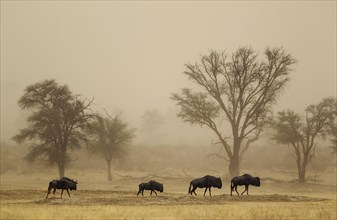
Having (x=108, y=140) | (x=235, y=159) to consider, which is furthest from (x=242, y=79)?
(x=108, y=140)

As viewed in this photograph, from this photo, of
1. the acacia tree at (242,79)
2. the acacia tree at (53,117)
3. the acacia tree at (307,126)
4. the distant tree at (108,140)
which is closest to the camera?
the acacia tree at (53,117)

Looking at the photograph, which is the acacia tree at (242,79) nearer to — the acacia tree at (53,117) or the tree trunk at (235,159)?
the tree trunk at (235,159)

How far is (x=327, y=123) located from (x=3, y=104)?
179 m

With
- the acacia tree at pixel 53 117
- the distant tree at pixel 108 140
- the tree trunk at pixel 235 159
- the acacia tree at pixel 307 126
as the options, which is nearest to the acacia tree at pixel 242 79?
the tree trunk at pixel 235 159

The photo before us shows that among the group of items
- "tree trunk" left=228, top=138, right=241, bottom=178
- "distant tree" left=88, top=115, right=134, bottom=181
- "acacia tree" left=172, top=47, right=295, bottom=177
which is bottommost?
"tree trunk" left=228, top=138, right=241, bottom=178

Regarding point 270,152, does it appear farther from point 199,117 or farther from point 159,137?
point 159,137

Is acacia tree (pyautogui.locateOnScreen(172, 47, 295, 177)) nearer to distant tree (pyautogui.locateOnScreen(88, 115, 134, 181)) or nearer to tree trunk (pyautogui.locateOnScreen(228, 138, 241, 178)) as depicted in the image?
tree trunk (pyautogui.locateOnScreen(228, 138, 241, 178))

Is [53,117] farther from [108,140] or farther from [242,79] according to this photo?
[242,79]

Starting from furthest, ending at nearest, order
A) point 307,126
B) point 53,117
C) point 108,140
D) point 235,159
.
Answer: point 108,140, point 307,126, point 235,159, point 53,117

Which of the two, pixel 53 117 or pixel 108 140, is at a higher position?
pixel 53 117

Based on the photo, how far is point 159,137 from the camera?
133625mm

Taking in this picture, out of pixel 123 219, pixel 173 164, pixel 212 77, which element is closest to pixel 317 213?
pixel 123 219

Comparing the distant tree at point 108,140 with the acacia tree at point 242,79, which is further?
the distant tree at point 108,140

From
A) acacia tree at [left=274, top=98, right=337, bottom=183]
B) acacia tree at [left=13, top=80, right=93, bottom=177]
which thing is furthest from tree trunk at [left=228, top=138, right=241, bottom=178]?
acacia tree at [left=13, top=80, right=93, bottom=177]
